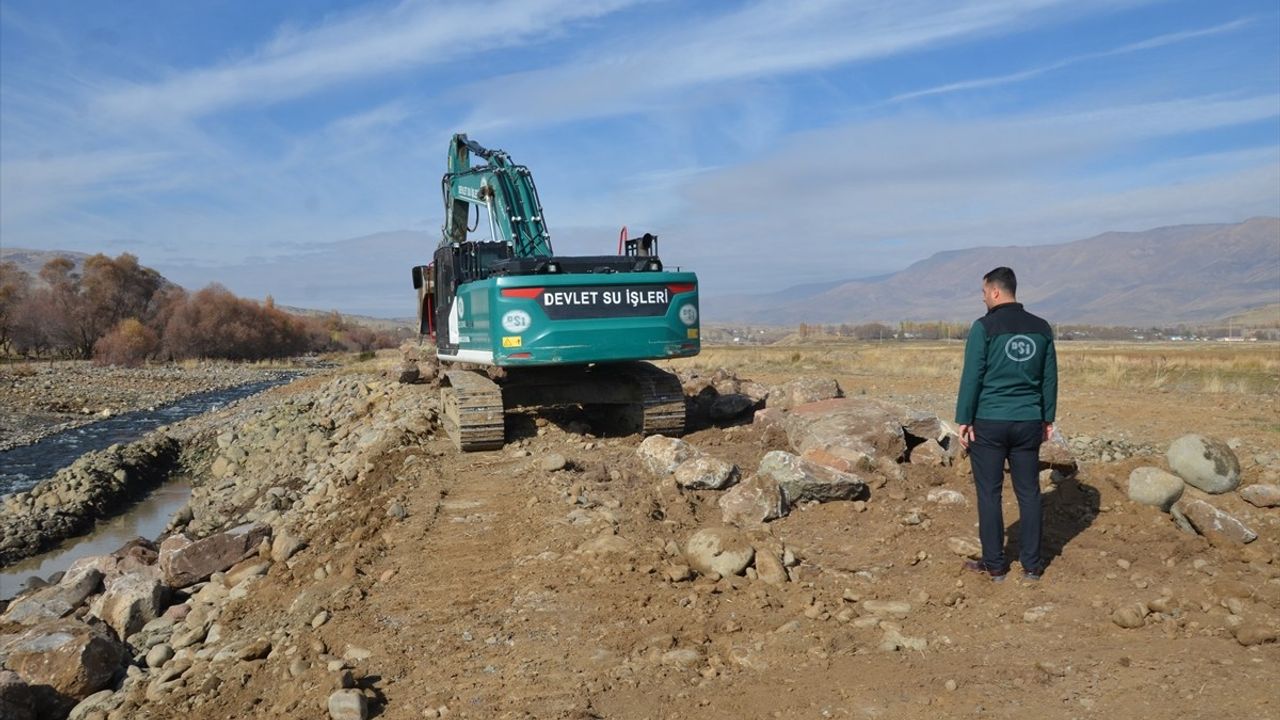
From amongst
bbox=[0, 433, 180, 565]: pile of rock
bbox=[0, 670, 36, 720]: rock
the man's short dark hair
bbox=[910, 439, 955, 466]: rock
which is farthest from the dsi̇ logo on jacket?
bbox=[0, 433, 180, 565]: pile of rock

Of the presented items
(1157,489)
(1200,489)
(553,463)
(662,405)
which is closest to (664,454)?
(553,463)

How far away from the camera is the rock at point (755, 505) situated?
6988mm

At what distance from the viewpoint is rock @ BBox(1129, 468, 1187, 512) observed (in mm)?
6656

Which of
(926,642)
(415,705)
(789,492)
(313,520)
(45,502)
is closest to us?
(415,705)

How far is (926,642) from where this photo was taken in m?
4.87

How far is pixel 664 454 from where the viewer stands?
27.9ft

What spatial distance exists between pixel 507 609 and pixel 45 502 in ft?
39.0

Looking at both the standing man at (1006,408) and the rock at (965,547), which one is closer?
the standing man at (1006,408)

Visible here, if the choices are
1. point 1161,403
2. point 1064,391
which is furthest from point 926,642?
point 1064,391

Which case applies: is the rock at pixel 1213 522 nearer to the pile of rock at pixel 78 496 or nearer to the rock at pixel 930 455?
the rock at pixel 930 455

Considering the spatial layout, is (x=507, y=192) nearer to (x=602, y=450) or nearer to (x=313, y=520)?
(x=602, y=450)

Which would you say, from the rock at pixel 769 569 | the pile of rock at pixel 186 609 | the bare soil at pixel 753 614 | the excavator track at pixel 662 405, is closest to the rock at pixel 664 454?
the bare soil at pixel 753 614

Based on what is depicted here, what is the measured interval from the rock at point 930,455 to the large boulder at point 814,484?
44.0 inches

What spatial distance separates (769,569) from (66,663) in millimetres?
4564
